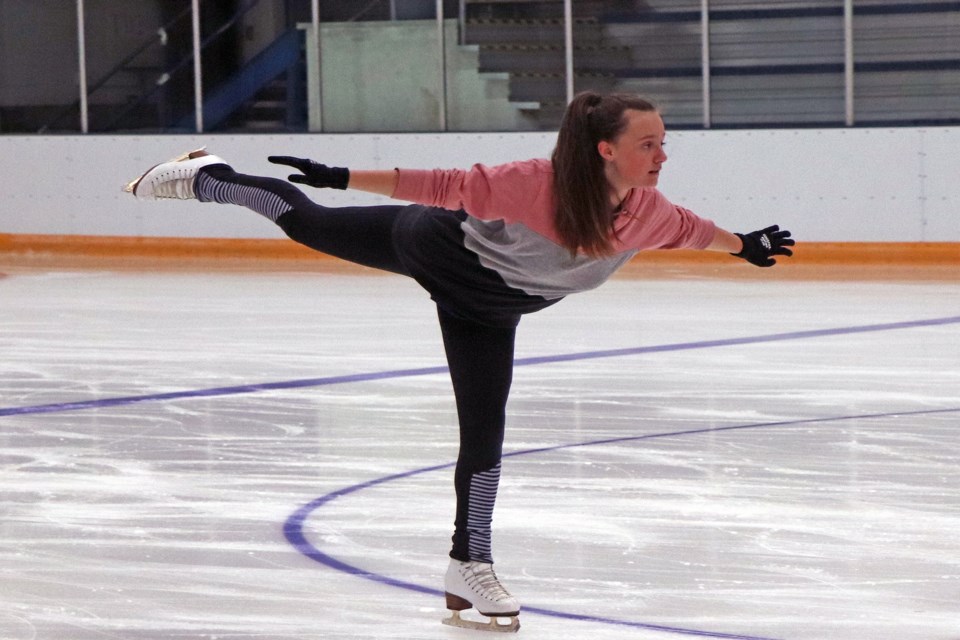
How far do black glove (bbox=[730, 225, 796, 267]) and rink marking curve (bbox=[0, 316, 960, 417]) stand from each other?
2732 millimetres

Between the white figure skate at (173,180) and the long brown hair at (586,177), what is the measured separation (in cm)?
97

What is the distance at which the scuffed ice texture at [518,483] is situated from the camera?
282cm

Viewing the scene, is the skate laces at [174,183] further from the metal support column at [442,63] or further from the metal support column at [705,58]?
the metal support column at [442,63]

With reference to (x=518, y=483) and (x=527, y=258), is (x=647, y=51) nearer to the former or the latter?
(x=518, y=483)

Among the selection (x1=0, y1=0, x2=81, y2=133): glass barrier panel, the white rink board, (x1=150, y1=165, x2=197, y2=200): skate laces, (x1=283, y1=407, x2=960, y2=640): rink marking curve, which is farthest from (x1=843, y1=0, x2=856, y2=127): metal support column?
(x1=150, y1=165, x2=197, y2=200): skate laces

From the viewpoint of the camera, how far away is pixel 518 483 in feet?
12.9

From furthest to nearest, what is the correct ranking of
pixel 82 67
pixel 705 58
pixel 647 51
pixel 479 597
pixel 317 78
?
pixel 82 67 → pixel 317 78 → pixel 647 51 → pixel 705 58 → pixel 479 597

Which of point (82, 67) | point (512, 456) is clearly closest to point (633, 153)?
point (512, 456)

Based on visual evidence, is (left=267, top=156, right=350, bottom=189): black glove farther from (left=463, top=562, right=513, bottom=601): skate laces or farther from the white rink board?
the white rink board

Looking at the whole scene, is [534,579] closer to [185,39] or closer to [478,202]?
[478,202]

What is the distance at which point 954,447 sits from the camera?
4.26 m

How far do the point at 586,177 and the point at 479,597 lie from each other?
0.76 metres

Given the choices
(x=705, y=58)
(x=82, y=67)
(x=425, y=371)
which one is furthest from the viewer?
(x=82, y=67)

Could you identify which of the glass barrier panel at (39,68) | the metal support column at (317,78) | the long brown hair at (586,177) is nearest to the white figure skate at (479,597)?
the long brown hair at (586,177)
